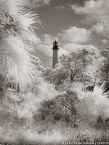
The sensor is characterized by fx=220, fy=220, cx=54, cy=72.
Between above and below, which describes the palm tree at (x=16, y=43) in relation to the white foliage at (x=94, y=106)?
above

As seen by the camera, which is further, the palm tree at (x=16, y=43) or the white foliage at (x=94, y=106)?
the white foliage at (x=94, y=106)

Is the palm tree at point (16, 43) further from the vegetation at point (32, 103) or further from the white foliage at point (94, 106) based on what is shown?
the white foliage at point (94, 106)

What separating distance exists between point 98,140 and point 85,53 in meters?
19.6

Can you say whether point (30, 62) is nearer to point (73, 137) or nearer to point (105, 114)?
point (73, 137)

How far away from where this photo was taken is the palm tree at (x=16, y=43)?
16.9 ft

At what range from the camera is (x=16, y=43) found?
210 inches

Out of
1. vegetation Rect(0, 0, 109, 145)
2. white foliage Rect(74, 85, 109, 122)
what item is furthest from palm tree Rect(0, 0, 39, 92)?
white foliage Rect(74, 85, 109, 122)

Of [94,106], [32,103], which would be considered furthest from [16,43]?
[32,103]

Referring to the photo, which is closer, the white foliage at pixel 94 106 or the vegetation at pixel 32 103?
the vegetation at pixel 32 103

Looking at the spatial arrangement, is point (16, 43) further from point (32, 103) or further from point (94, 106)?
point (32, 103)

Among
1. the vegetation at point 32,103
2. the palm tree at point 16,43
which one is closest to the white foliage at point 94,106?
the vegetation at point 32,103

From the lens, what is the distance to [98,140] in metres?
7.47

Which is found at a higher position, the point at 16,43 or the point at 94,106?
the point at 16,43

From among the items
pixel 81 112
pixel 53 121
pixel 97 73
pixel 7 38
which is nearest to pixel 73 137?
pixel 81 112
